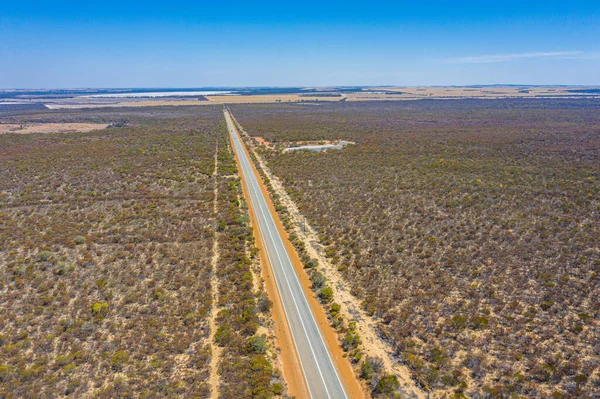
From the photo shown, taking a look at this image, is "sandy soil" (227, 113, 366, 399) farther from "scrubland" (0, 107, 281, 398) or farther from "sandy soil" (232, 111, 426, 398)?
"scrubland" (0, 107, 281, 398)

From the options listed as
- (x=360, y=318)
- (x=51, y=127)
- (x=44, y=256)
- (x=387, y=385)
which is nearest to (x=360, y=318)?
(x=360, y=318)

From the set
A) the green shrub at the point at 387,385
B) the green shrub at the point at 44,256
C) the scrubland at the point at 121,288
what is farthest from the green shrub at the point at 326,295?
the green shrub at the point at 44,256

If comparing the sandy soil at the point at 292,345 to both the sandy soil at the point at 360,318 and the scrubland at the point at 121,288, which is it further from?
the sandy soil at the point at 360,318

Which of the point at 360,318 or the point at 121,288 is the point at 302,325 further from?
the point at 121,288

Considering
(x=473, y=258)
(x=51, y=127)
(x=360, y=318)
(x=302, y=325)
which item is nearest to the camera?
(x=302, y=325)

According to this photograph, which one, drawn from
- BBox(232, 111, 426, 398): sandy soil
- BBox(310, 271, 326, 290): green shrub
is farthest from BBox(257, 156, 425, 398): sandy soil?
BBox(310, 271, 326, 290): green shrub

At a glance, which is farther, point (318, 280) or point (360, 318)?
point (318, 280)
